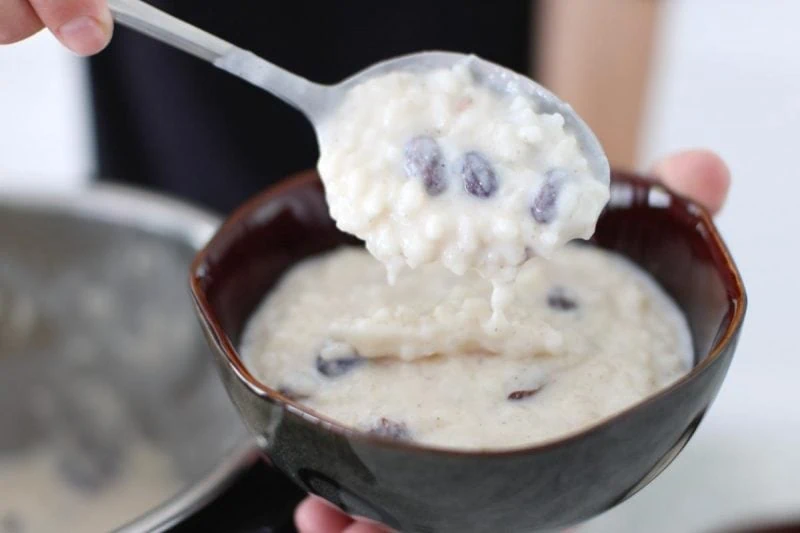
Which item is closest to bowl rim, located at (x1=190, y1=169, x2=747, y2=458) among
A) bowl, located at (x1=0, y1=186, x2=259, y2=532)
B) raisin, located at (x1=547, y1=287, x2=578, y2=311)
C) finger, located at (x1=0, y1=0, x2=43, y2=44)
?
raisin, located at (x1=547, y1=287, x2=578, y2=311)

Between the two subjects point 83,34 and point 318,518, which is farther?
point 318,518

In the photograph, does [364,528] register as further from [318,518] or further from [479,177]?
[479,177]

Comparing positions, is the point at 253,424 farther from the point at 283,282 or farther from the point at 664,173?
the point at 664,173

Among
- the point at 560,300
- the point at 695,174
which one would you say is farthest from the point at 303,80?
the point at 695,174

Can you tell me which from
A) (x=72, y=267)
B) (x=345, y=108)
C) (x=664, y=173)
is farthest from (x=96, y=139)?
(x=664, y=173)

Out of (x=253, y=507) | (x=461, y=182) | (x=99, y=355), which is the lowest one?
(x=99, y=355)

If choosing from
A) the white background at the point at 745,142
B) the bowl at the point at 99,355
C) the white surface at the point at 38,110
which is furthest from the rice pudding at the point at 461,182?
the white surface at the point at 38,110

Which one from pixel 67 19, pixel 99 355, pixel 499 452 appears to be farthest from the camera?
pixel 99 355

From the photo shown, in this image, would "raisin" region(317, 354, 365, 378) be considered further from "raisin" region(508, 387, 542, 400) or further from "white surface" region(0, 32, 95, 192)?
"white surface" region(0, 32, 95, 192)
